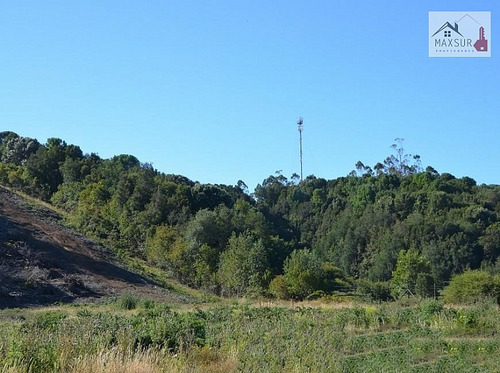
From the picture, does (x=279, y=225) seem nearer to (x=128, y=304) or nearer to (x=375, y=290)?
(x=375, y=290)

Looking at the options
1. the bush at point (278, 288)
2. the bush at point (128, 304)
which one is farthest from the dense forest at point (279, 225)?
the bush at point (128, 304)

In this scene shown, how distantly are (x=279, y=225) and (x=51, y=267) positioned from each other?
53187 mm

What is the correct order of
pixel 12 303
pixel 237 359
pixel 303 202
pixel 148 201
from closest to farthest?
pixel 237 359, pixel 12 303, pixel 148 201, pixel 303 202

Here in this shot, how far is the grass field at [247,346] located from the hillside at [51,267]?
15758 mm

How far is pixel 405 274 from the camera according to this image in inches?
1875

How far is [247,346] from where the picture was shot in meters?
8.60

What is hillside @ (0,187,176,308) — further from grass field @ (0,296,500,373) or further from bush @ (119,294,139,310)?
grass field @ (0,296,500,373)

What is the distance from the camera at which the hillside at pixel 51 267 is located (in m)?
27.2

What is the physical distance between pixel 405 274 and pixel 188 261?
18.5m

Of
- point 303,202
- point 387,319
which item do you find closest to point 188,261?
point 387,319

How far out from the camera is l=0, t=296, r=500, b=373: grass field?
6039 mm

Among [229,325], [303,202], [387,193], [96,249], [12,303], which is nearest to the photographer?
[229,325]

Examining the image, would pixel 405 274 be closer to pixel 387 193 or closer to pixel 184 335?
pixel 387 193

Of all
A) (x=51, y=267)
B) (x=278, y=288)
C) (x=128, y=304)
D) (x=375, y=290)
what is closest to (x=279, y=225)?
(x=375, y=290)
